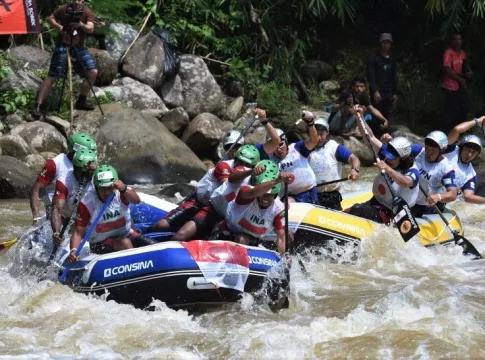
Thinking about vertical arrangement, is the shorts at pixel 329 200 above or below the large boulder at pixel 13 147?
above

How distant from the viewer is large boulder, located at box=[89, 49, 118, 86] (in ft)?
46.9

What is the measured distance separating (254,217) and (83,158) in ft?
4.80

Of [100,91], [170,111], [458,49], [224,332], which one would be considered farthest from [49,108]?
[224,332]

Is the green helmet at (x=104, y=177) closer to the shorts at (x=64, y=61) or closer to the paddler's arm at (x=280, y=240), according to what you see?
the paddler's arm at (x=280, y=240)

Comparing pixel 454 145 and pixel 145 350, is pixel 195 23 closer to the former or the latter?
pixel 454 145

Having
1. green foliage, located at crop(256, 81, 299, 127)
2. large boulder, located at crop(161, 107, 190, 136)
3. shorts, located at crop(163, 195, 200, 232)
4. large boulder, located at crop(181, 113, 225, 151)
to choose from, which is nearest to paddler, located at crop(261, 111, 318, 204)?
shorts, located at crop(163, 195, 200, 232)

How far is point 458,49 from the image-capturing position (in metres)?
15.0

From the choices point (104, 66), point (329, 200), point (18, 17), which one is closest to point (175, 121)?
point (104, 66)

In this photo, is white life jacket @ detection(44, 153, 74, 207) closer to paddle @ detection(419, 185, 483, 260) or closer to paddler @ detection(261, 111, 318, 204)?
paddler @ detection(261, 111, 318, 204)

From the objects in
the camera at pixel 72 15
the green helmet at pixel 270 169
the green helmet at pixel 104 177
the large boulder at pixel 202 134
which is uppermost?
the green helmet at pixel 104 177

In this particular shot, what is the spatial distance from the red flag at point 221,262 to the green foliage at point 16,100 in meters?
6.61

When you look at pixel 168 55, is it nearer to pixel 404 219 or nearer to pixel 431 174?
pixel 431 174

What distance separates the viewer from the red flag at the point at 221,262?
23.0 feet

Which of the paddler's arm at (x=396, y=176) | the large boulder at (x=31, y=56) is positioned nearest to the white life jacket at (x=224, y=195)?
the paddler's arm at (x=396, y=176)
